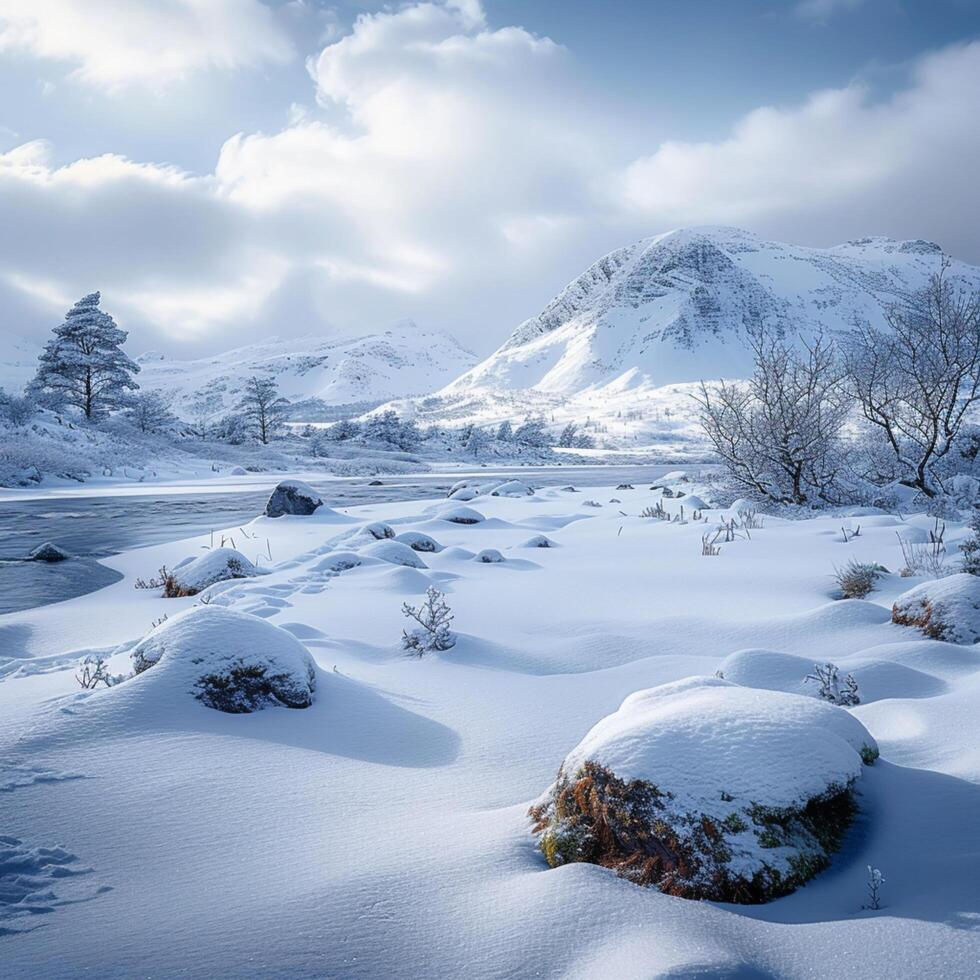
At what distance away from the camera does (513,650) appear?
4184 millimetres

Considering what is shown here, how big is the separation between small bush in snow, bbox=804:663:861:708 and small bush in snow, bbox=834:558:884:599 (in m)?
2.43

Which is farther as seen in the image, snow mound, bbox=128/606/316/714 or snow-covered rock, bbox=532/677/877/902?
snow mound, bbox=128/606/316/714

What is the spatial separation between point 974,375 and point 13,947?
1243cm

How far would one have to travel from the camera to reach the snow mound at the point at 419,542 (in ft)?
27.3

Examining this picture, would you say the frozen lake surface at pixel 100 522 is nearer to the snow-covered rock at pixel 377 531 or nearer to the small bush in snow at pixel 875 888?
the snow-covered rock at pixel 377 531

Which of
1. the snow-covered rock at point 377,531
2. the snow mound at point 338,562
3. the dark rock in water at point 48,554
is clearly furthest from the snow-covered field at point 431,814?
the dark rock in water at point 48,554

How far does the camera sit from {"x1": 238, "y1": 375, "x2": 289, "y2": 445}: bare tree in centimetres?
4134

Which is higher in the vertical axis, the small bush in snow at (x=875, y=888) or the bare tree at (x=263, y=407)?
the bare tree at (x=263, y=407)

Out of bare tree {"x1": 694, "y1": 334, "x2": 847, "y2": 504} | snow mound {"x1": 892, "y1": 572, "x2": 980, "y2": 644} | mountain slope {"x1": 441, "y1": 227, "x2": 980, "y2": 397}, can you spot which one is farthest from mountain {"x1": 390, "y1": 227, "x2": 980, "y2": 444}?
snow mound {"x1": 892, "y1": 572, "x2": 980, "y2": 644}

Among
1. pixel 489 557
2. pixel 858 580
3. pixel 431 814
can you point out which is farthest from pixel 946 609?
pixel 489 557

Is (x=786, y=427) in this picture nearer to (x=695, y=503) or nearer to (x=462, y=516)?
(x=695, y=503)

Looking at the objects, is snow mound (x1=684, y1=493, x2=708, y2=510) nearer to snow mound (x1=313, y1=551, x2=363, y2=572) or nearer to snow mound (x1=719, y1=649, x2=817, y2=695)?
snow mound (x1=313, y1=551, x2=363, y2=572)

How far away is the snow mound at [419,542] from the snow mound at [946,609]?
17.7ft

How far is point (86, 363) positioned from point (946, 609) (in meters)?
35.7
